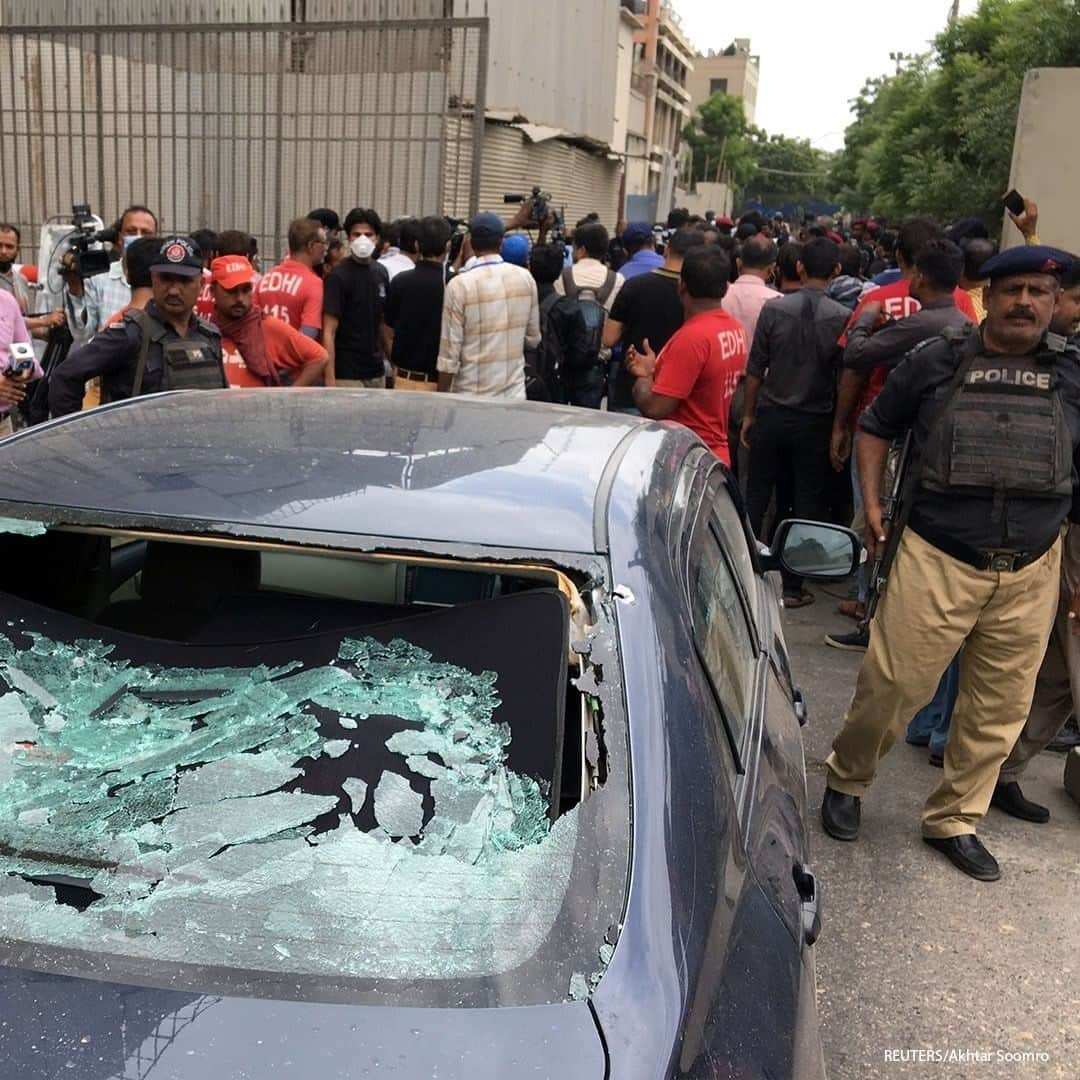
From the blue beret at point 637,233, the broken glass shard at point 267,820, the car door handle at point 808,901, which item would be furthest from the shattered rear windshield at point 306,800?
the blue beret at point 637,233

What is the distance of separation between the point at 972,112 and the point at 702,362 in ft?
51.6

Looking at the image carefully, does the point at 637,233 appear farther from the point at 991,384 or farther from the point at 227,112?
the point at 991,384

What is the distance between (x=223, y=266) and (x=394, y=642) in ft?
10.1

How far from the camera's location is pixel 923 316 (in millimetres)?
4680

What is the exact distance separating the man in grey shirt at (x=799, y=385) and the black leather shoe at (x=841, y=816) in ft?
7.28

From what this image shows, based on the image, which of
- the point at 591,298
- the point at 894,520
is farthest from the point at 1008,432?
the point at 591,298

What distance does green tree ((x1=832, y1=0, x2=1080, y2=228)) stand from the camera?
14452 mm

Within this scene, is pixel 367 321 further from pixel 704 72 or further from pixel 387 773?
pixel 704 72

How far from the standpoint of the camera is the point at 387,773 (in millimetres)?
1729

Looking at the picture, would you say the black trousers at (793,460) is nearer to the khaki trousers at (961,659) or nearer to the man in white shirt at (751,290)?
the man in white shirt at (751,290)

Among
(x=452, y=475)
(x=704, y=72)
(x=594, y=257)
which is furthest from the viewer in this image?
(x=704, y=72)

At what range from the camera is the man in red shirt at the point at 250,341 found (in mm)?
4586

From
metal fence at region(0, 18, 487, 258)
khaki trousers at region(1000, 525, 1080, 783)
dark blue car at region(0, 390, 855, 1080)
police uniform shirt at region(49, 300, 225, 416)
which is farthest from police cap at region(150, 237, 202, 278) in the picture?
metal fence at region(0, 18, 487, 258)

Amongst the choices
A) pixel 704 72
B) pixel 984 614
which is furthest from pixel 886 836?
pixel 704 72
